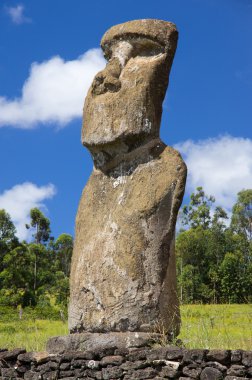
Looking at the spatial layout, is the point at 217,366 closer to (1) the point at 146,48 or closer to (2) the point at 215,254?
(1) the point at 146,48

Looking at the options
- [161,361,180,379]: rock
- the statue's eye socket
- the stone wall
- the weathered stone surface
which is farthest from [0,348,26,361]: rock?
the statue's eye socket

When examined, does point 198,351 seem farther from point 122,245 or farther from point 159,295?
point 122,245

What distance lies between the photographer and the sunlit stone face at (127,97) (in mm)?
8539

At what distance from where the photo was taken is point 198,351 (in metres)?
6.91

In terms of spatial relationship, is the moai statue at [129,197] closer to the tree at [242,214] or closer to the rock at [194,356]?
the rock at [194,356]

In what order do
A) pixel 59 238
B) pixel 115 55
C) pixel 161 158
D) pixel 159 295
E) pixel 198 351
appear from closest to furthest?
pixel 198 351
pixel 159 295
pixel 161 158
pixel 115 55
pixel 59 238

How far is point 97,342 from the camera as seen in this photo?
8008 mm

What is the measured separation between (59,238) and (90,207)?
47786 millimetres

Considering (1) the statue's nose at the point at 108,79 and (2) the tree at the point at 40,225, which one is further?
(2) the tree at the point at 40,225

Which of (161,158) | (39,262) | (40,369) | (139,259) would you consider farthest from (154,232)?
(39,262)

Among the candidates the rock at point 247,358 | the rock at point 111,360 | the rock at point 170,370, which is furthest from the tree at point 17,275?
the rock at point 247,358

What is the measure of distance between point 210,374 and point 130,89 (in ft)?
12.6

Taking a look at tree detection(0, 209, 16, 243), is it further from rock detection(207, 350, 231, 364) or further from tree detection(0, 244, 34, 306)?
rock detection(207, 350, 231, 364)

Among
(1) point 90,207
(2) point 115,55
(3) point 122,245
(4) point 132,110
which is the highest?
(2) point 115,55
